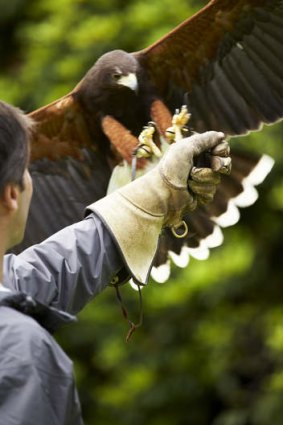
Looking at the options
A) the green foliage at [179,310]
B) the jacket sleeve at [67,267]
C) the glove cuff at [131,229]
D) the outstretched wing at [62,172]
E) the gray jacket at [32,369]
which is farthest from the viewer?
the green foliage at [179,310]

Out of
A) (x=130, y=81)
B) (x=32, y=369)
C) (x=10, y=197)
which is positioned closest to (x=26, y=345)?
(x=32, y=369)

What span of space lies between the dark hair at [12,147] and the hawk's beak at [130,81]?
256 cm

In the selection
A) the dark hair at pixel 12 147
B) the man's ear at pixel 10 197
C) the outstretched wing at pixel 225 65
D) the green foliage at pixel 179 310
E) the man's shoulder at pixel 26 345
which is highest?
the dark hair at pixel 12 147

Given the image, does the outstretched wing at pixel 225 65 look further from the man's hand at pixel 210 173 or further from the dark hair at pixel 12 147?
the dark hair at pixel 12 147

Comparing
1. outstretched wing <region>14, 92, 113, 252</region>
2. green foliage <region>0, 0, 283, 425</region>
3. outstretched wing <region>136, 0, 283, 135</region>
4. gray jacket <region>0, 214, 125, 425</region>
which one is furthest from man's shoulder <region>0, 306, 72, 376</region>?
green foliage <region>0, 0, 283, 425</region>

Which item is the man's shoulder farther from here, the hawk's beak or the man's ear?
the hawk's beak

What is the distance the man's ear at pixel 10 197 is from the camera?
2736 millimetres

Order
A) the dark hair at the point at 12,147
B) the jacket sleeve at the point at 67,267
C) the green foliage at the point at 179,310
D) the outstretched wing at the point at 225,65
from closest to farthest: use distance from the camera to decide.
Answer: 1. the dark hair at the point at 12,147
2. the jacket sleeve at the point at 67,267
3. the outstretched wing at the point at 225,65
4. the green foliage at the point at 179,310

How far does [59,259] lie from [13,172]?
69 cm

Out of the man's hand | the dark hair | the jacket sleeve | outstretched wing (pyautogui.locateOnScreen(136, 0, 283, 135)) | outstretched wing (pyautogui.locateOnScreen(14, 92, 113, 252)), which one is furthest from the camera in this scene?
outstretched wing (pyautogui.locateOnScreen(14, 92, 113, 252))

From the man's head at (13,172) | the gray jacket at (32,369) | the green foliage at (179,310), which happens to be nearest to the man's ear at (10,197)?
the man's head at (13,172)

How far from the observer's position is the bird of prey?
5.29 meters

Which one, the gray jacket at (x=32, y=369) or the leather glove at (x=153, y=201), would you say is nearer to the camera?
the gray jacket at (x=32, y=369)

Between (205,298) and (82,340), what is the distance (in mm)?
1317
